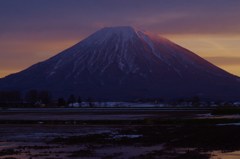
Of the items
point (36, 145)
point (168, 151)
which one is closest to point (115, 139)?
point (36, 145)

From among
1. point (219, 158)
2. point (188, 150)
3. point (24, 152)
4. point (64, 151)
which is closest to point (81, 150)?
point (64, 151)

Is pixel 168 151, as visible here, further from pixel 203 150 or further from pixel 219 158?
pixel 219 158

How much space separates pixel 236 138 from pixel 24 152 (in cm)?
1255

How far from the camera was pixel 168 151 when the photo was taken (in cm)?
2586

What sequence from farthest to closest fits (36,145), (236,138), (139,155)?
1. (236,138)
2. (36,145)
3. (139,155)

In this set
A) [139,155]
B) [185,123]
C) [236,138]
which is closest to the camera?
[139,155]

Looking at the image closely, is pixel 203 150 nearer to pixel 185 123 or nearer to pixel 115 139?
pixel 115 139

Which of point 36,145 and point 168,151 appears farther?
point 36,145

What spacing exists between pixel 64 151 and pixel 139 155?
4.08m

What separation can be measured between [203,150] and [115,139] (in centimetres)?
801

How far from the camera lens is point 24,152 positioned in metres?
26.0

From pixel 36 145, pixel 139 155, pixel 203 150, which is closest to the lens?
pixel 139 155

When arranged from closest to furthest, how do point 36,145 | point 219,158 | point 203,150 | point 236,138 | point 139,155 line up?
point 219,158
point 139,155
point 203,150
point 36,145
point 236,138

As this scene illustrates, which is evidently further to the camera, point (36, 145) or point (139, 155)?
point (36, 145)
